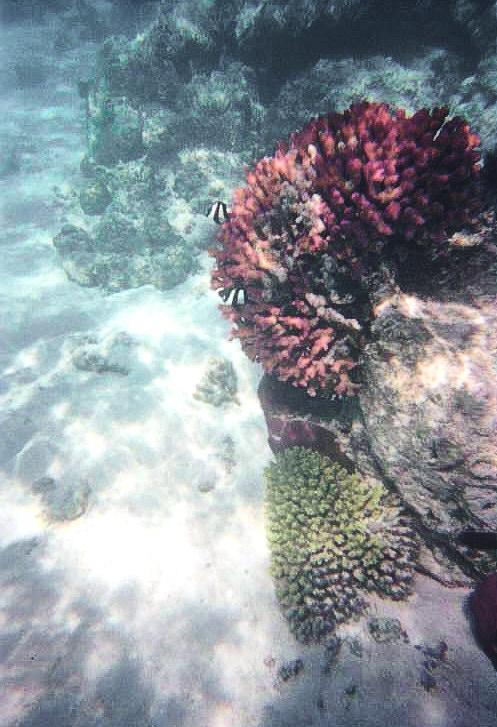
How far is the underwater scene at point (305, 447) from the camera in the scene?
10.1ft

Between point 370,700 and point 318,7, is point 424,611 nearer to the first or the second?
point 370,700

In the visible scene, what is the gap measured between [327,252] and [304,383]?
127cm

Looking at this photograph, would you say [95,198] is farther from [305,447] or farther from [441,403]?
[441,403]

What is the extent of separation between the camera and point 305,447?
440 centimetres

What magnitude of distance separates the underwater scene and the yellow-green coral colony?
1.1 inches

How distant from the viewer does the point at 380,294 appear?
11.2ft

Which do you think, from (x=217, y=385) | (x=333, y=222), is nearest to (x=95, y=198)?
(x=217, y=385)

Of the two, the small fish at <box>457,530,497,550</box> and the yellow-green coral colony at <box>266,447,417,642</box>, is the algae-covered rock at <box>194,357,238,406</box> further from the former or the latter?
the small fish at <box>457,530,497,550</box>

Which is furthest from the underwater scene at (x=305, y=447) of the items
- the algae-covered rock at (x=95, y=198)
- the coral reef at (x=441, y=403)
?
the algae-covered rock at (x=95, y=198)

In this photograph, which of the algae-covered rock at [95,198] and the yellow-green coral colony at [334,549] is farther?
the algae-covered rock at [95,198]

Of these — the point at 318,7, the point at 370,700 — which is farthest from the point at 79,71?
the point at 370,700

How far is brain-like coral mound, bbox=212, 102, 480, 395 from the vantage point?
295 cm

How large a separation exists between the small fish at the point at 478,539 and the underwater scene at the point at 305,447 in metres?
0.02

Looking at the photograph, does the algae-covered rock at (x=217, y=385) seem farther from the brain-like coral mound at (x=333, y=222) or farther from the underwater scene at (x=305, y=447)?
the brain-like coral mound at (x=333, y=222)
